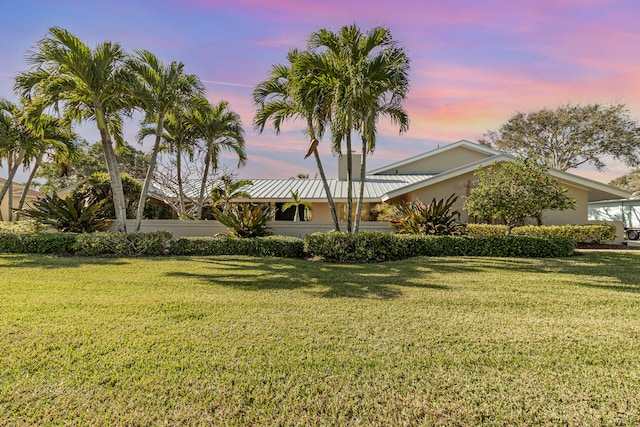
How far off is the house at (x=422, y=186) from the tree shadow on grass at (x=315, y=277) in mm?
6900

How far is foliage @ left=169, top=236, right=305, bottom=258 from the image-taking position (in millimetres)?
11391

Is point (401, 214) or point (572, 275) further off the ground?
point (401, 214)

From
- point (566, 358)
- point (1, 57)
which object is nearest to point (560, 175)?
point (566, 358)

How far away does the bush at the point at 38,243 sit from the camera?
1109 cm

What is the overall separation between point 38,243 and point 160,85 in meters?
6.74

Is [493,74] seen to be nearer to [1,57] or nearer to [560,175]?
[560,175]

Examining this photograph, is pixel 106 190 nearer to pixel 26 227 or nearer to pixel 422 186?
pixel 26 227

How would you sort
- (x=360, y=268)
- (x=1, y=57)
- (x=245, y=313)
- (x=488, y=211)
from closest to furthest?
1. (x=245, y=313)
2. (x=360, y=268)
3. (x=1, y=57)
4. (x=488, y=211)

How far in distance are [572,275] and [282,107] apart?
9902 millimetres

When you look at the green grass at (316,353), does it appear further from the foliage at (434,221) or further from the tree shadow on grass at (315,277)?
the foliage at (434,221)

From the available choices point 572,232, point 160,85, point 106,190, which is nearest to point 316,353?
point 160,85

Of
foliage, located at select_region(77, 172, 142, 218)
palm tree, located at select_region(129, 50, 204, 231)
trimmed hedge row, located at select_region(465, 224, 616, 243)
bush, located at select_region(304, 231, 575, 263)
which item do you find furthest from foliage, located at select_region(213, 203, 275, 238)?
trimmed hedge row, located at select_region(465, 224, 616, 243)

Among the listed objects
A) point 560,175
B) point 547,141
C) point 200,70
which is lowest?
point 560,175

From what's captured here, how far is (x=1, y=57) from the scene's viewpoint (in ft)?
35.3
